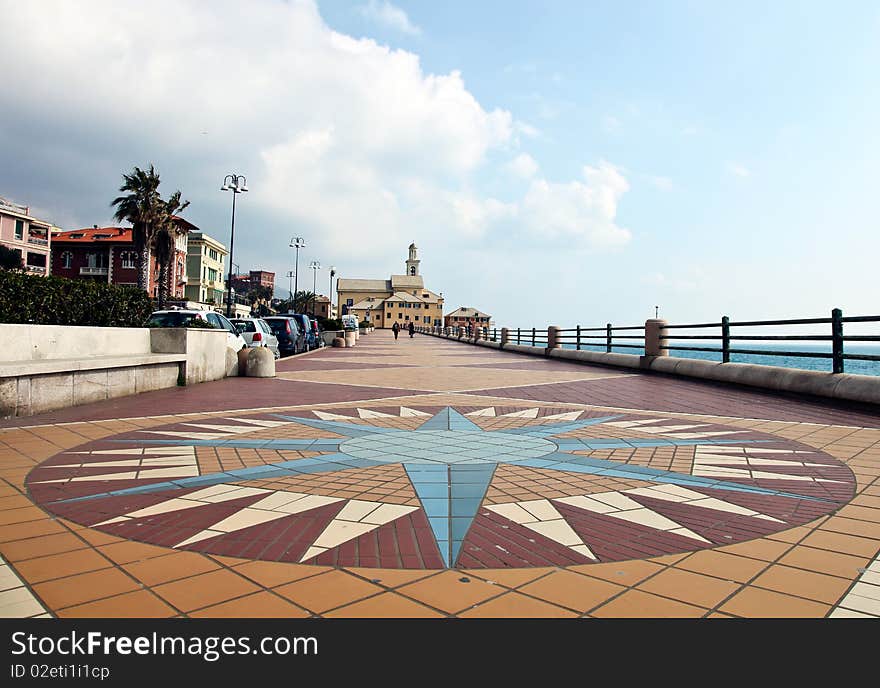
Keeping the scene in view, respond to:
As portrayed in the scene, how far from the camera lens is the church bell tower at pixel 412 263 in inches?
6777

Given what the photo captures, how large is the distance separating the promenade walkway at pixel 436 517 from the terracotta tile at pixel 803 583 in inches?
0.5

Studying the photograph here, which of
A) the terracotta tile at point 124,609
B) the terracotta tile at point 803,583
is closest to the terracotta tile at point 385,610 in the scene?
the terracotta tile at point 124,609

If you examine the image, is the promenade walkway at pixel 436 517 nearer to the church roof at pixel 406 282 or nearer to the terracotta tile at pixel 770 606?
the terracotta tile at pixel 770 606

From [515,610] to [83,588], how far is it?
1918mm

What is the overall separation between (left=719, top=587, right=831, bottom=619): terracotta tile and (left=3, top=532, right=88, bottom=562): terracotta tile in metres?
3.23

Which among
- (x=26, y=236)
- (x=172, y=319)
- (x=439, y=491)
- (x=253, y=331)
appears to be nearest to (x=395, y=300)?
(x=26, y=236)

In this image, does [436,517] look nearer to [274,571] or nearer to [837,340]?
[274,571]

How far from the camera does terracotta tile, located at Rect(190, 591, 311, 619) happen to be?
94.6 inches

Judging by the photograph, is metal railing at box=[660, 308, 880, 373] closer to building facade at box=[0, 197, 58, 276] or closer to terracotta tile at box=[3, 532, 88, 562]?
terracotta tile at box=[3, 532, 88, 562]

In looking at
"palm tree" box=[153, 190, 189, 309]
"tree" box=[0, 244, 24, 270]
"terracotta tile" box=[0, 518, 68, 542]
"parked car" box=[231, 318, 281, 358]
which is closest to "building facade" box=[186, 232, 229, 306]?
"tree" box=[0, 244, 24, 270]

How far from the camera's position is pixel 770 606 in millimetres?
2520
